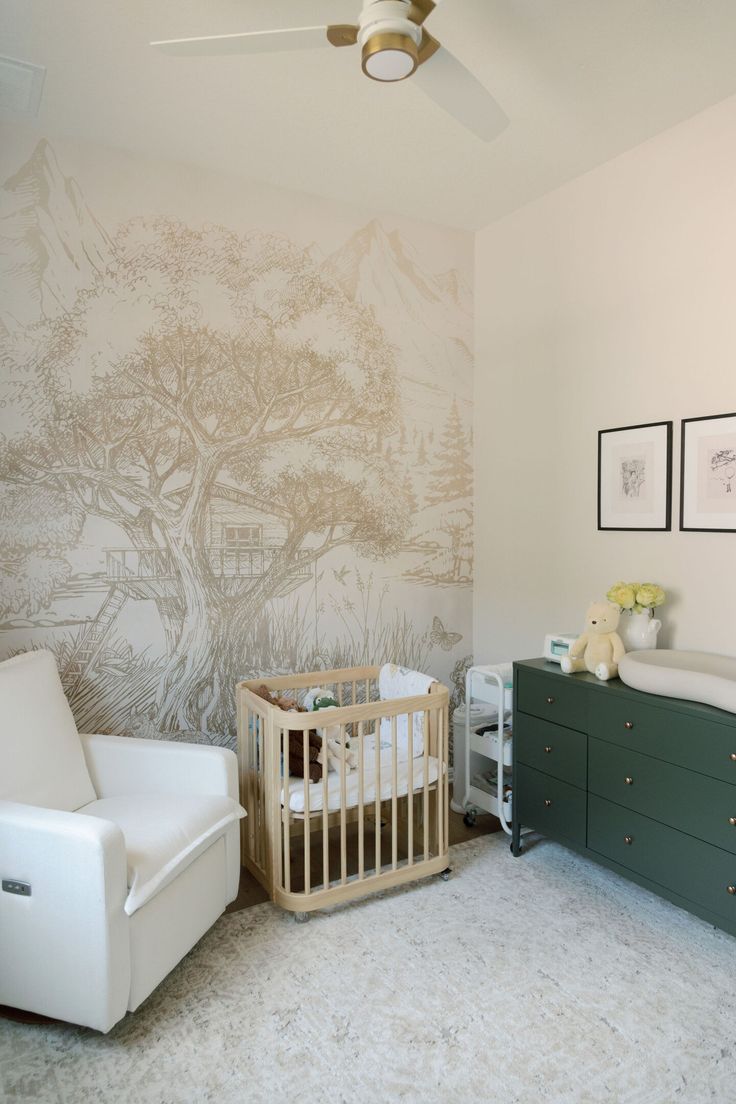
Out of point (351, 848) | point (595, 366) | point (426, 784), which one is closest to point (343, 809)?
point (426, 784)

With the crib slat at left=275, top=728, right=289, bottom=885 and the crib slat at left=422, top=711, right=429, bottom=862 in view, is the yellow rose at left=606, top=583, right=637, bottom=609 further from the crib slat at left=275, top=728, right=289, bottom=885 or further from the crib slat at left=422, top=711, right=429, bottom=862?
the crib slat at left=275, top=728, right=289, bottom=885

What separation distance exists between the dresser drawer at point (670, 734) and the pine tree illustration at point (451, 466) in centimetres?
153

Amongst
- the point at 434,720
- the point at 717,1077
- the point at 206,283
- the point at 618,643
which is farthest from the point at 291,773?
the point at 206,283

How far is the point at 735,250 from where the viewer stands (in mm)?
2529

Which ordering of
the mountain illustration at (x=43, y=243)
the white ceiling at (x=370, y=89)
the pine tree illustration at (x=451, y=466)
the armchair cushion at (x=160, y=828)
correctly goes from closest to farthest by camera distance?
the armchair cushion at (x=160, y=828) < the white ceiling at (x=370, y=89) < the mountain illustration at (x=43, y=243) < the pine tree illustration at (x=451, y=466)

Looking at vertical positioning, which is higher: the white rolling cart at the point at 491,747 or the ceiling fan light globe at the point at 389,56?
the ceiling fan light globe at the point at 389,56

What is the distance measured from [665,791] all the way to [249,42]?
97.0 inches

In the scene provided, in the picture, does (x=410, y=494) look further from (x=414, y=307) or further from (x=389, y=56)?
(x=389, y=56)

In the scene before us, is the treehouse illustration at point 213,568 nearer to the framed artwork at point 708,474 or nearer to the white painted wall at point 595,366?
the white painted wall at point 595,366

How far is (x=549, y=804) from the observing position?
2.75 m

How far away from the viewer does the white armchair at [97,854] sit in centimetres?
177

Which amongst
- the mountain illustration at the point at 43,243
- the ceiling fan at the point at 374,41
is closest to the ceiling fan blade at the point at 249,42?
the ceiling fan at the point at 374,41

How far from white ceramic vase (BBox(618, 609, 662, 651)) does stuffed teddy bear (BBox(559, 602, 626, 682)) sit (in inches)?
2.4

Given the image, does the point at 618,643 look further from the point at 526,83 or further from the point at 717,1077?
the point at 526,83
